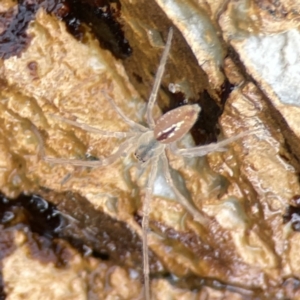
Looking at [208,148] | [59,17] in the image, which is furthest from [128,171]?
[59,17]

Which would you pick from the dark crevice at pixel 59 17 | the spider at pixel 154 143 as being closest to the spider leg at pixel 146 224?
the spider at pixel 154 143

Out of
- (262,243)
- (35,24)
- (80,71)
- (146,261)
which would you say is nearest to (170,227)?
(146,261)

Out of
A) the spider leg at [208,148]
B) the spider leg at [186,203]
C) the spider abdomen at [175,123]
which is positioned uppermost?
the spider abdomen at [175,123]

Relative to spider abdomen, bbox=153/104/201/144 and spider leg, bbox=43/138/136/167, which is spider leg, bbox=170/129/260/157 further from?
spider leg, bbox=43/138/136/167

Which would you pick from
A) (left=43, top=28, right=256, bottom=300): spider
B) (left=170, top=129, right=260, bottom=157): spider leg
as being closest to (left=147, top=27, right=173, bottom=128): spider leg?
(left=43, top=28, right=256, bottom=300): spider

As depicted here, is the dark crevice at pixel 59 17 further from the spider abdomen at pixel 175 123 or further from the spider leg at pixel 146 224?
the spider leg at pixel 146 224

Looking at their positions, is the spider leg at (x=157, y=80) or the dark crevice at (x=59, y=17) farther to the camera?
the dark crevice at (x=59, y=17)
